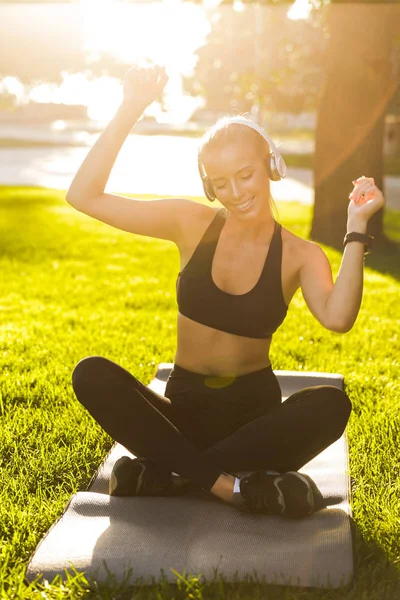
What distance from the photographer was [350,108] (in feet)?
35.5

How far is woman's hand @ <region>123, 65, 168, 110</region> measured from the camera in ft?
10.7

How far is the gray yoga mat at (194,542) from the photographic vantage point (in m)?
2.73

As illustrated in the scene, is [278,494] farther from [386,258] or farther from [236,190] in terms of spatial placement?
[386,258]

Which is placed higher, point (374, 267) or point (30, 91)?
point (30, 91)

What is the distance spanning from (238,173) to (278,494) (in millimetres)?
1227

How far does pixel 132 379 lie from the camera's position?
10.8ft

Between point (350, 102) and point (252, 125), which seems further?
point (350, 102)

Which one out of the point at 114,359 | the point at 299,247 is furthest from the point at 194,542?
the point at 114,359

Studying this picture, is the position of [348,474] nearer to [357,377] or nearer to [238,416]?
[238,416]

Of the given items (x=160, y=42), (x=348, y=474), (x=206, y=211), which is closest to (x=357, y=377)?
(x=348, y=474)

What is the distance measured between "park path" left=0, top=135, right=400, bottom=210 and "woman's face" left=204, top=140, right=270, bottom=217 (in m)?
14.1

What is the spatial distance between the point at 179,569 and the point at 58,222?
1079cm

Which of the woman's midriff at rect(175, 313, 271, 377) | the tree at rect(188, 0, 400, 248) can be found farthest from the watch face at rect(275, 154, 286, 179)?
the tree at rect(188, 0, 400, 248)

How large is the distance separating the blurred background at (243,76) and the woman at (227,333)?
12.3 inches
